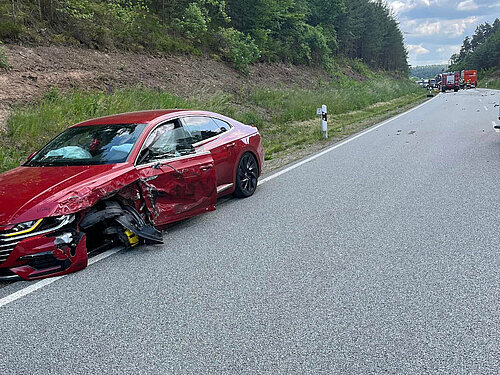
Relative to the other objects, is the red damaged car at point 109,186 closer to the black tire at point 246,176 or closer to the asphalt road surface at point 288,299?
the black tire at point 246,176

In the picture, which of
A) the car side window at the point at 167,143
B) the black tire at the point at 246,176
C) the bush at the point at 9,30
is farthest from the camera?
the bush at the point at 9,30

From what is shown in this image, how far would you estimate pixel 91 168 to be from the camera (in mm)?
5227

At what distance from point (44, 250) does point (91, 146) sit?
1.84 m

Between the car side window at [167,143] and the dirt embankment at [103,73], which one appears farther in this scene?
the dirt embankment at [103,73]

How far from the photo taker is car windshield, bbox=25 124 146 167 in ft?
18.2

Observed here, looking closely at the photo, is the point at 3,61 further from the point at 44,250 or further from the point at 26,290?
the point at 26,290

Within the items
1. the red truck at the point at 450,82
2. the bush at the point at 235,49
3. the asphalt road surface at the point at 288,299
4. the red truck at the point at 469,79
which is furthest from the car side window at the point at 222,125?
the red truck at the point at 469,79

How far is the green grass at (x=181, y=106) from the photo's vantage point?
9.85 metres

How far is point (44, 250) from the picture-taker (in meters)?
4.32

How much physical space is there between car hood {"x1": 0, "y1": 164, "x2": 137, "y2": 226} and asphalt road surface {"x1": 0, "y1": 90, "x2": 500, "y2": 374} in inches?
26.3

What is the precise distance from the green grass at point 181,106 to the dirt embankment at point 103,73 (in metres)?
0.52

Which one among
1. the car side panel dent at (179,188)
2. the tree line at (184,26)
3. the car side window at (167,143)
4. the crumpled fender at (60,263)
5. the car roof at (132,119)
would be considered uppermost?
the tree line at (184,26)

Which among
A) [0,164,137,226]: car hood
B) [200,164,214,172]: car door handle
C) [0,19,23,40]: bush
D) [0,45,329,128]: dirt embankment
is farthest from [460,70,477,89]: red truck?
[0,164,137,226]: car hood

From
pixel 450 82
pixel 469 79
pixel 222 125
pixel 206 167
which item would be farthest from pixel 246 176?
pixel 469 79
